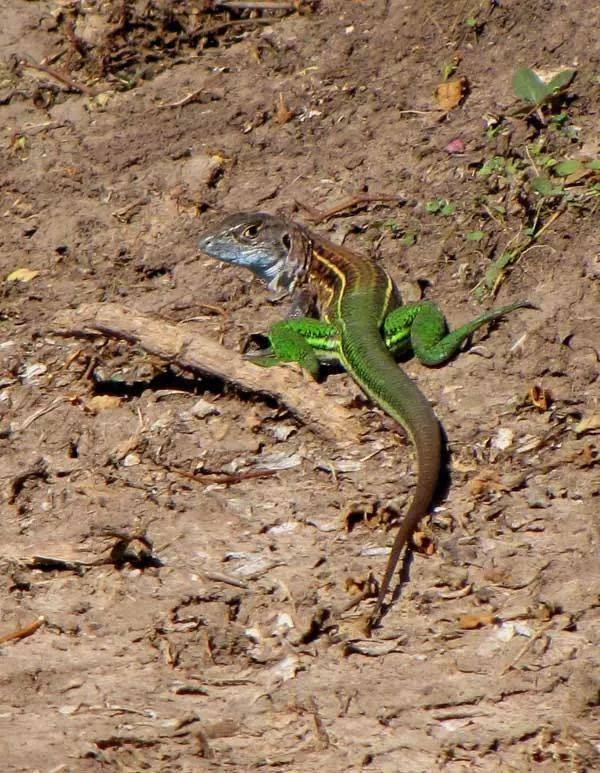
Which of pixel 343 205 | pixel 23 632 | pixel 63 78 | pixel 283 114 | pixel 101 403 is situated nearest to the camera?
pixel 23 632

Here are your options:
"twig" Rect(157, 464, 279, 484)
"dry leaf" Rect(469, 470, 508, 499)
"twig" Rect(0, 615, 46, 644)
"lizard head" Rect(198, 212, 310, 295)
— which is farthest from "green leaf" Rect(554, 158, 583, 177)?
"twig" Rect(0, 615, 46, 644)

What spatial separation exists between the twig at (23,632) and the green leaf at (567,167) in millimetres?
3358

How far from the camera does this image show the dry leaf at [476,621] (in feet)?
11.7

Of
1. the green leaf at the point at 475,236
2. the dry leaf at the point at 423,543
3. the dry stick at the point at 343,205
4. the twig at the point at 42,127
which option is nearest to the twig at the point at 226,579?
the dry leaf at the point at 423,543

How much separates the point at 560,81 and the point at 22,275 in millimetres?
3378

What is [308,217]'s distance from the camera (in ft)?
20.3

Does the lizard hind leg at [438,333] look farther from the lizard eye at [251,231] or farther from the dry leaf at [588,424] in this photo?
the lizard eye at [251,231]

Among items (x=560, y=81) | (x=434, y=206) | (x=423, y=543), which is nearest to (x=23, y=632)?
(x=423, y=543)

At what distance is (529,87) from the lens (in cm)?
572

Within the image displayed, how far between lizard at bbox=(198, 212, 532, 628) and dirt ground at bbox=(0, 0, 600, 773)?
0.47 ft

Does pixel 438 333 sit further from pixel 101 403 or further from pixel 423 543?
pixel 101 403

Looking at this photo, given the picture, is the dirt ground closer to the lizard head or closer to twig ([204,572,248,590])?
twig ([204,572,248,590])

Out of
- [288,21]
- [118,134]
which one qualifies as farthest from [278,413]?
[288,21]

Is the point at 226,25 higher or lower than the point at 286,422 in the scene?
higher
